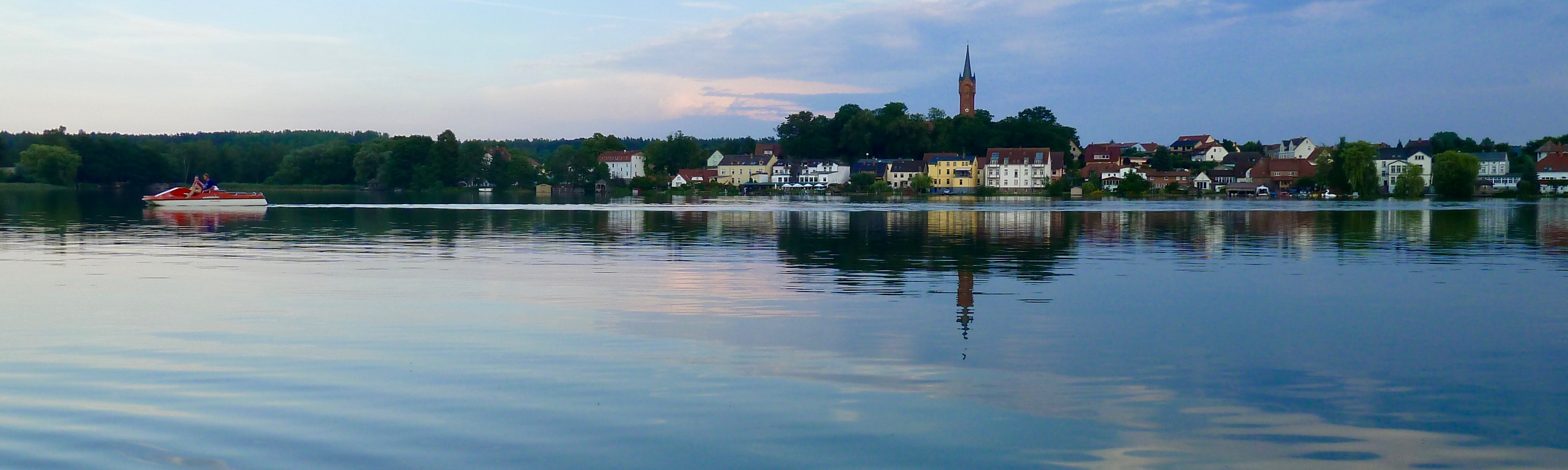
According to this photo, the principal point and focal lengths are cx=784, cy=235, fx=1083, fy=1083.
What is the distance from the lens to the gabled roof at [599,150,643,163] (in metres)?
170

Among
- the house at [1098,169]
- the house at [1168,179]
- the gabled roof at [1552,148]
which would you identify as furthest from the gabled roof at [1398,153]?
the house at [1098,169]

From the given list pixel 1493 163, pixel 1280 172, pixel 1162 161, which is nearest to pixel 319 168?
pixel 1162 161

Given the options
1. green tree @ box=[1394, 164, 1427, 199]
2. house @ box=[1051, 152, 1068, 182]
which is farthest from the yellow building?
green tree @ box=[1394, 164, 1427, 199]

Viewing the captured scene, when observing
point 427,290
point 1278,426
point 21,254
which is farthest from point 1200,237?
point 21,254

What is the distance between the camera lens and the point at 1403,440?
6723 millimetres

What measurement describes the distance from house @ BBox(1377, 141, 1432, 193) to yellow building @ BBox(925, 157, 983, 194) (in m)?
48.7

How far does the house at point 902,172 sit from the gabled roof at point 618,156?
42398 mm

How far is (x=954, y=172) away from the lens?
150m

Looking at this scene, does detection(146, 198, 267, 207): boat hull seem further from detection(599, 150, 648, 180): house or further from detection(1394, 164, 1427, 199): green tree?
detection(599, 150, 648, 180): house

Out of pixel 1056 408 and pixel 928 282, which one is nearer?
pixel 1056 408

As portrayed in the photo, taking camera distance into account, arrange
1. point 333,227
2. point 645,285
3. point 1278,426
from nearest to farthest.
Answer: point 1278,426 < point 645,285 < point 333,227

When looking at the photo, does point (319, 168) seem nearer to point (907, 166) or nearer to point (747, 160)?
point (747, 160)

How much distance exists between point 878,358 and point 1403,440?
13.5 ft

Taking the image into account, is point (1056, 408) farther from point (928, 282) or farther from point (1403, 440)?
point (928, 282)
